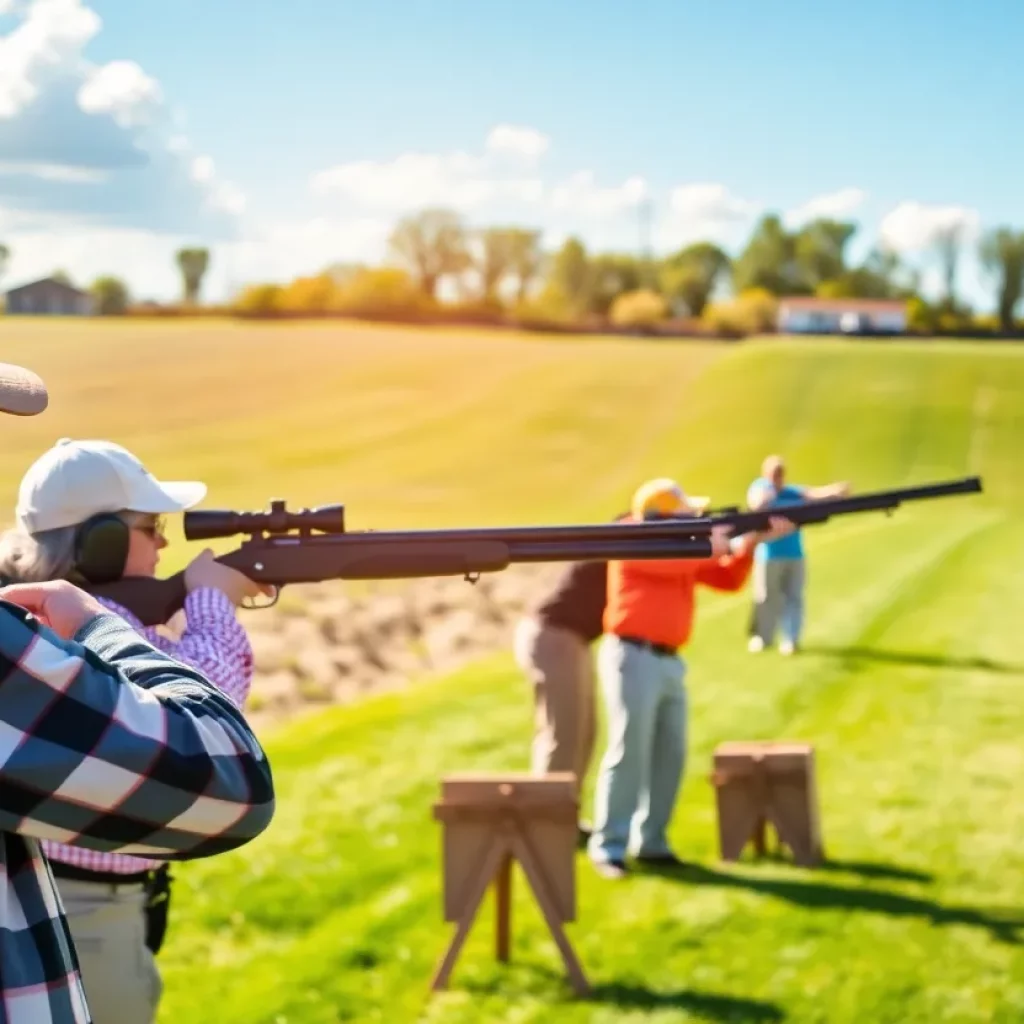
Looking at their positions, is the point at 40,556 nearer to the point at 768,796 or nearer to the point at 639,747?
the point at 639,747

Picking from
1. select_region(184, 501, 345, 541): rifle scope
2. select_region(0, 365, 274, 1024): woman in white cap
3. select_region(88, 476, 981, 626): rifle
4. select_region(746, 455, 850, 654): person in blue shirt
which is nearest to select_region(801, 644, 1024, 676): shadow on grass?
select_region(746, 455, 850, 654): person in blue shirt

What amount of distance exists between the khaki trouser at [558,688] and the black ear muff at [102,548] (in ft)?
16.9

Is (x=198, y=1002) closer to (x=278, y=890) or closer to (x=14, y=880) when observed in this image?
(x=278, y=890)

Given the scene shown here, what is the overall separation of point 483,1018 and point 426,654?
11.8m

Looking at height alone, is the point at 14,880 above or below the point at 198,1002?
above

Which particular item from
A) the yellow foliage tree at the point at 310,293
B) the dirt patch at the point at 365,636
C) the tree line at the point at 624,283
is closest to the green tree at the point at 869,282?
the tree line at the point at 624,283

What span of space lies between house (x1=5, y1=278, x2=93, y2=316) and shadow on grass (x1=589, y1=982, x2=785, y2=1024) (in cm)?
5853

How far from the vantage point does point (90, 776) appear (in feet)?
6.05

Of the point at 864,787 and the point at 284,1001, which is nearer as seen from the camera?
the point at 284,1001

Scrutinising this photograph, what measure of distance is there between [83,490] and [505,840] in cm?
366

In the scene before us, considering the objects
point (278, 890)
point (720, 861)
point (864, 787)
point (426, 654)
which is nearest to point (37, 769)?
point (278, 890)

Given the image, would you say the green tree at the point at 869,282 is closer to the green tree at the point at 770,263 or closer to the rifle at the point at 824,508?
the green tree at the point at 770,263

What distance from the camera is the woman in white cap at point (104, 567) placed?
367 cm

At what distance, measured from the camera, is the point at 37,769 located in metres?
1.82
